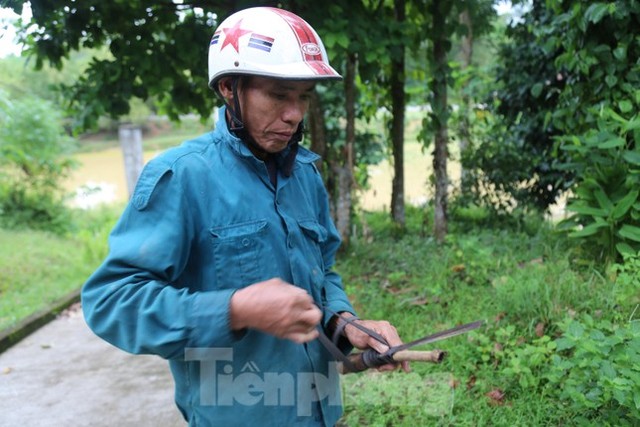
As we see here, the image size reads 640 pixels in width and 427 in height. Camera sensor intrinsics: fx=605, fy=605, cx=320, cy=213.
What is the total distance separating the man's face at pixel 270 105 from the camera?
5.51ft

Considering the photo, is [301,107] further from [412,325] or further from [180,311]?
[412,325]

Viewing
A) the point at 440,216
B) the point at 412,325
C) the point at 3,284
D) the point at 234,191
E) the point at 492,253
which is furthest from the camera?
the point at 3,284

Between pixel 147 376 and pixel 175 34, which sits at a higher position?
pixel 175 34

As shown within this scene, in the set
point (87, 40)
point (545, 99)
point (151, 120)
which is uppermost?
point (87, 40)

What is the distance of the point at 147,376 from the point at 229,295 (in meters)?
3.38

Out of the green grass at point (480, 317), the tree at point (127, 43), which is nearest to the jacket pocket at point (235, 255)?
the green grass at point (480, 317)

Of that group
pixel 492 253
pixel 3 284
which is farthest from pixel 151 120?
pixel 492 253

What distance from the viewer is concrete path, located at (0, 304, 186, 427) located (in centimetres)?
386

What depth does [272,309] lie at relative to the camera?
4.51 feet

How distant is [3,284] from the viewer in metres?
6.85

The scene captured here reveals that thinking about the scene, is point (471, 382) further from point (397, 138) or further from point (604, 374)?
point (397, 138)

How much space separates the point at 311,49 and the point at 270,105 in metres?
0.21

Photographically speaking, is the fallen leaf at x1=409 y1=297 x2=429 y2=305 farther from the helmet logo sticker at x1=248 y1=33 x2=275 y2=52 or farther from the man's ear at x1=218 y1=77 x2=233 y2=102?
the helmet logo sticker at x1=248 y1=33 x2=275 y2=52

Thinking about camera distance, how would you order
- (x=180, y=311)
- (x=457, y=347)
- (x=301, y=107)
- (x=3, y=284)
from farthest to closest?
(x=3, y=284) → (x=457, y=347) → (x=301, y=107) → (x=180, y=311)
